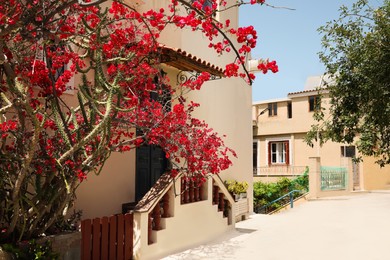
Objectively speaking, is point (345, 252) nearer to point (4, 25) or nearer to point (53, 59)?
point (53, 59)

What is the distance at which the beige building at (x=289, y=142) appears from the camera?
1118 inches

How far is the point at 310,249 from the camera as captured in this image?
29.6ft

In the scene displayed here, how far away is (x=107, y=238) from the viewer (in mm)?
7020

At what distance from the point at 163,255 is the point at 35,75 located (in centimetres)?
448

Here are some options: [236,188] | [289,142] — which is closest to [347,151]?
[289,142]

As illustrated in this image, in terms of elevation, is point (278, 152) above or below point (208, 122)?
below

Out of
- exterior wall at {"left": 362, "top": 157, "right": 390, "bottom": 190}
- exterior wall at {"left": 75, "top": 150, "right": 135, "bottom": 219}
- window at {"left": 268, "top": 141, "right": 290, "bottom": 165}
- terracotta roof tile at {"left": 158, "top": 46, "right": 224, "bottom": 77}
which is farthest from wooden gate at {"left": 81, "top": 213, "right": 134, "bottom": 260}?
window at {"left": 268, "top": 141, "right": 290, "bottom": 165}

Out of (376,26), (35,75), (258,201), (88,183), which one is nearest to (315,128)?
(376,26)

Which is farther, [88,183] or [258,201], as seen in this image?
[258,201]

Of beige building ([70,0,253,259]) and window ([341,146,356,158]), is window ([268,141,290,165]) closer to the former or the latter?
window ([341,146,356,158])

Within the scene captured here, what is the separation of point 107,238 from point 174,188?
1.88m

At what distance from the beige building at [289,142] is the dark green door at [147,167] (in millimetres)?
19496

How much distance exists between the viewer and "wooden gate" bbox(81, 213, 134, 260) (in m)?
6.58

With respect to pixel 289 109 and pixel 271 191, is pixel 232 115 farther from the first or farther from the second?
pixel 289 109
